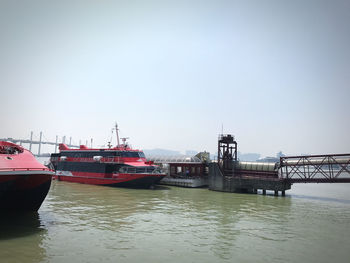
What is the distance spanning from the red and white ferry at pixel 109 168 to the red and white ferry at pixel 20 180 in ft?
64.8

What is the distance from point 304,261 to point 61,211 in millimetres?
18128

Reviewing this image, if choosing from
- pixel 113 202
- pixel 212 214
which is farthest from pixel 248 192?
pixel 113 202

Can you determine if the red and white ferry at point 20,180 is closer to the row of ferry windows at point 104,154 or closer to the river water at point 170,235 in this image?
the river water at point 170,235

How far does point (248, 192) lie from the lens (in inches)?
1612

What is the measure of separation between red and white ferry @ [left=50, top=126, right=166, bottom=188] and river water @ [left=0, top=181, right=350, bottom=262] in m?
14.2

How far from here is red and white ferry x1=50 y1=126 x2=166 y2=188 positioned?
128 feet

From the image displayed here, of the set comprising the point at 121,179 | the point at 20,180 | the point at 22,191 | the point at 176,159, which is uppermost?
the point at 176,159

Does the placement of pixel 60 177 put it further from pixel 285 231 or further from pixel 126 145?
pixel 285 231

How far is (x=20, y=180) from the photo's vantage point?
17453 mm

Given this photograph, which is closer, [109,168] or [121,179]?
[121,179]

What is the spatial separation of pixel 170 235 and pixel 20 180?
34.4 feet

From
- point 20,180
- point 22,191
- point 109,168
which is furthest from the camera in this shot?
point 109,168

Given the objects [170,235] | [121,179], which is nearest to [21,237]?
[170,235]

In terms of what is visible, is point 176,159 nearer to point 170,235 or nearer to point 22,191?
point 22,191
